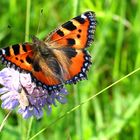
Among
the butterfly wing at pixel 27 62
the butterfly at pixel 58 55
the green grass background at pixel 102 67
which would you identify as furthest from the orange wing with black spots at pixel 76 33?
the green grass background at pixel 102 67

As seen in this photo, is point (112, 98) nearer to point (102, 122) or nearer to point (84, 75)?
point (102, 122)

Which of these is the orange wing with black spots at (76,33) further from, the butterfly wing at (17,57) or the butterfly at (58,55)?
the butterfly wing at (17,57)

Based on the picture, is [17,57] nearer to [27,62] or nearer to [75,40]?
[27,62]

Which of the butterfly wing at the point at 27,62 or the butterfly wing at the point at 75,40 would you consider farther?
the butterfly wing at the point at 75,40

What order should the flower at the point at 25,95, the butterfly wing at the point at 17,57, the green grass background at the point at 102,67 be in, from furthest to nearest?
the green grass background at the point at 102,67, the flower at the point at 25,95, the butterfly wing at the point at 17,57

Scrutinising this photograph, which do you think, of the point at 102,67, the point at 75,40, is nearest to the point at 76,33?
the point at 75,40

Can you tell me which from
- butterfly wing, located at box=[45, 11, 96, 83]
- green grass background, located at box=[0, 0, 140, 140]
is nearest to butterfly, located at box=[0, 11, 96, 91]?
butterfly wing, located at box=[45, 11, 96, 83]

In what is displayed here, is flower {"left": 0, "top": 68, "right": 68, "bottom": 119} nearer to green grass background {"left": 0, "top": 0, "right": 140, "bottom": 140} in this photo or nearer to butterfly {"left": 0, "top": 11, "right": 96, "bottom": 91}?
butterfly {"left": 0, "top": 11, "right": 96, "bottom": 91}
